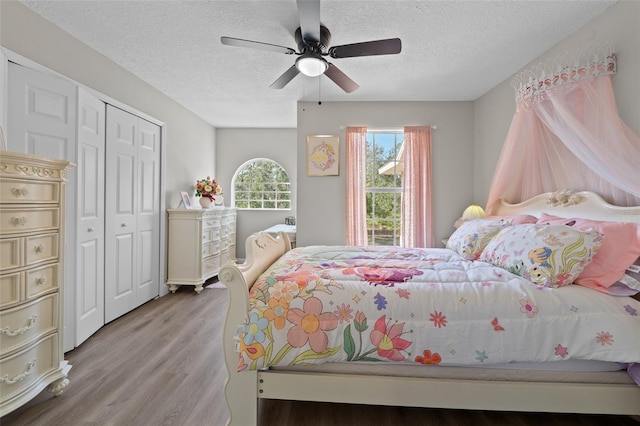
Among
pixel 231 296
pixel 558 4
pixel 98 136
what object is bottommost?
pixel 231 296

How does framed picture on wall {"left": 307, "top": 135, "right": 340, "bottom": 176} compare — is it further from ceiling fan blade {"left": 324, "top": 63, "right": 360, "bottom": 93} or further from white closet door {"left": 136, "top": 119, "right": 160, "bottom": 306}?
white closet door {"left": 136, "top": 119, "right": 160, "bottom": 306}

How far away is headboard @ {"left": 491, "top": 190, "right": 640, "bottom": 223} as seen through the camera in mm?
1755

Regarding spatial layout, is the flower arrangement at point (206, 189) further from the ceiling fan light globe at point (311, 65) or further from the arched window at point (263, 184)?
the ceiling fan light globe at point (311, 65)

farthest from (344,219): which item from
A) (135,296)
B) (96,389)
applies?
(96,389)

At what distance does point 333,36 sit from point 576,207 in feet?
7.43

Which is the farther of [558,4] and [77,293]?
[77,293]

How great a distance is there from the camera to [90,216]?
100 inches

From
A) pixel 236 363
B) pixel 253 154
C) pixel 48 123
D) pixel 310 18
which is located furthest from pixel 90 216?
pixel 253 154

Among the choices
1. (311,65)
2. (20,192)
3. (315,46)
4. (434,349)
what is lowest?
(434,349)

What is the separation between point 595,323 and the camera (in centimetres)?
135

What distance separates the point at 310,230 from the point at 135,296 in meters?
2.18

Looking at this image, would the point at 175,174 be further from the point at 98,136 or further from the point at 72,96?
the point at 72,96

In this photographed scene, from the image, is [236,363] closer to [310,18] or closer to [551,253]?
[551,253]

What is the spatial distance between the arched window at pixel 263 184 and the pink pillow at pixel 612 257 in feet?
14.8
